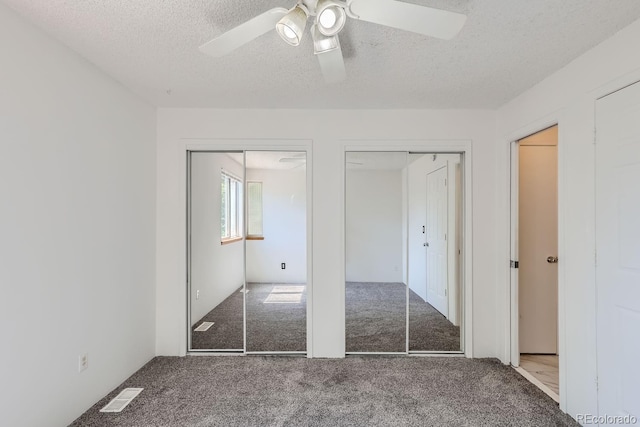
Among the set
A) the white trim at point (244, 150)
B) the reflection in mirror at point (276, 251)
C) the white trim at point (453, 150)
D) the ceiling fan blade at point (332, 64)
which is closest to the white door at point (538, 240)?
the white trim at point (453, 150)

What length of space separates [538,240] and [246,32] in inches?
126

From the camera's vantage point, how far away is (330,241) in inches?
126

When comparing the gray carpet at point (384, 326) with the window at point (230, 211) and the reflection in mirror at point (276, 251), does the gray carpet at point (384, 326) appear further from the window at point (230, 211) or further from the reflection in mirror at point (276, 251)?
the window at point (230, 211)

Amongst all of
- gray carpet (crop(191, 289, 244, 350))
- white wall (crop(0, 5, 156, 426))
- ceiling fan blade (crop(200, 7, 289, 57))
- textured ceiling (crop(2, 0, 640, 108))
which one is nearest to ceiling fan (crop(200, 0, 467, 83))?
ceiling fan blade (crop(200, 7, 289, 57))

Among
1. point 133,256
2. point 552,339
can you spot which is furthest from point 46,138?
point 552,339

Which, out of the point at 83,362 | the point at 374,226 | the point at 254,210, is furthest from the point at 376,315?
the point at 83,362

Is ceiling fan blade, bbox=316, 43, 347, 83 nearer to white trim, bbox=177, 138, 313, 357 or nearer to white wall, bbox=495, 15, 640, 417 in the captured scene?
white trim, bbox=177, 138, 313, 357

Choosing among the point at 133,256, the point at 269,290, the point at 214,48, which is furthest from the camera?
the point at 269,290

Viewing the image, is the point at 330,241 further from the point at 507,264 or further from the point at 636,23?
the point at 636,23

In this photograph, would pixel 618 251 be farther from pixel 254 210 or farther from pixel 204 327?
pixel 204 327

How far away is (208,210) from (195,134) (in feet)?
2.75

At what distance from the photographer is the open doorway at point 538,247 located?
10.5 ft

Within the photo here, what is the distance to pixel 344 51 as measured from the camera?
2.07 m

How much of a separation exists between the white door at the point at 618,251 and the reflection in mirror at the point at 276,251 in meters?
2.28
